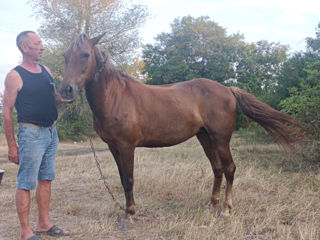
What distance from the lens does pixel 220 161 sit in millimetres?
4699

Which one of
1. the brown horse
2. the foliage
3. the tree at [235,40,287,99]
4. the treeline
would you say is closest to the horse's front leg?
the brown horse

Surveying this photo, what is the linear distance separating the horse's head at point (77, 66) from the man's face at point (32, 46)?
1.35 feet

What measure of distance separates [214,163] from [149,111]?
55.3 inches

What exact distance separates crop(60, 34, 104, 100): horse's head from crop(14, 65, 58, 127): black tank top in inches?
7.9

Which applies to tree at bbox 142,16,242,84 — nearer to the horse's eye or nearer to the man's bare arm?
the horse's eye

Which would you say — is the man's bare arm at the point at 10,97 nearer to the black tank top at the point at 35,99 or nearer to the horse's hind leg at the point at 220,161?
the black tank top at the point at 35,99

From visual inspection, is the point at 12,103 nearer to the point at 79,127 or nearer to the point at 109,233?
the point at 109,233

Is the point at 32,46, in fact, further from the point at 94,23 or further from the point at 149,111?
the point at 94,23

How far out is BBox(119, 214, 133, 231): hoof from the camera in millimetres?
3693

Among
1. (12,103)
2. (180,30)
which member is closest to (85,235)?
(12,103)

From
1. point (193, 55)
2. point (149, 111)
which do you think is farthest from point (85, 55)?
point (193, 55)

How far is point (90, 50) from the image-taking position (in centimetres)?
364

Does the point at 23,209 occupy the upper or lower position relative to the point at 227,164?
lower

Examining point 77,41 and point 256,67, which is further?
point 256,67
